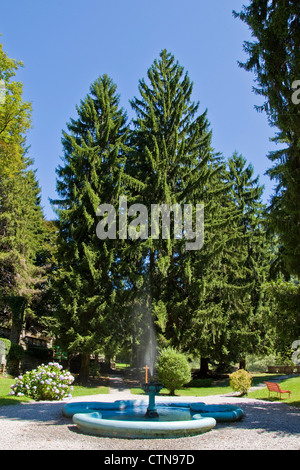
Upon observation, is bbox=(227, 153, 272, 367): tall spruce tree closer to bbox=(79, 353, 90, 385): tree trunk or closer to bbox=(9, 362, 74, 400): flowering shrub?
bbox=(79, 353, 90, 385): tree trunk

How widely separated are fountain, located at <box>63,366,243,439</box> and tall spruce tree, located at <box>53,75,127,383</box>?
27.6ft

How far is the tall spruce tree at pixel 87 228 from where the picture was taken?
18047 mm

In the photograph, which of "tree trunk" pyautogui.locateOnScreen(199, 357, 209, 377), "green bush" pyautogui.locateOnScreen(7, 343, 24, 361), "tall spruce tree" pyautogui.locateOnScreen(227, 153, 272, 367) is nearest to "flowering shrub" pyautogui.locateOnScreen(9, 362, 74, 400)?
"green bush" pyautogui.locateOnScreen(7, 343, 24, 361)

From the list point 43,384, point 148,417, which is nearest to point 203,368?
point 43,384

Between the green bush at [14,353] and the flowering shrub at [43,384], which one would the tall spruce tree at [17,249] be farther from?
the flowering shrub at [43,384]

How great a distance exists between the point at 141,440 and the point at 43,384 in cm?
606

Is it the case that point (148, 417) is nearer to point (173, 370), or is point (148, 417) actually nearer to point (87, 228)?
point (173, 370)

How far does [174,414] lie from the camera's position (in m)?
8.70

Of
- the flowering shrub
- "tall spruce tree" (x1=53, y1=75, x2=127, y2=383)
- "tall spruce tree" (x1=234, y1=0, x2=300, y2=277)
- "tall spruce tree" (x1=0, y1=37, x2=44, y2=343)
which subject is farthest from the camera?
"tall spruce tree" (x1=0, y1=37, x2=44, y2=343)

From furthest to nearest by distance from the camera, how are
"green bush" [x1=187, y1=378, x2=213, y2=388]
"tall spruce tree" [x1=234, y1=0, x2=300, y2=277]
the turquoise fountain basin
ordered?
"green bush" [x1=187, y1=378, x2=213, y2=388] → "tall spruce tree" [x1=234, y1=0, x2=300, y2=277] → the turquoise fountain basin

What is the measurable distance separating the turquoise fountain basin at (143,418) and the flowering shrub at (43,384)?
2.55 metres

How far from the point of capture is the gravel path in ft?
18.5

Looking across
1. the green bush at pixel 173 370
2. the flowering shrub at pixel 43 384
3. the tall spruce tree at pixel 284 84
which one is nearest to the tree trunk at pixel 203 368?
the green bush at pixel 173 370
